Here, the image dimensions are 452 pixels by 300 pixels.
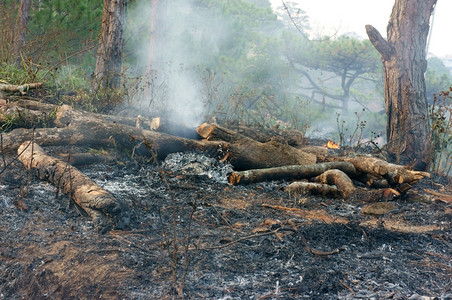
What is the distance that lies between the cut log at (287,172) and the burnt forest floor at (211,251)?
0.66m

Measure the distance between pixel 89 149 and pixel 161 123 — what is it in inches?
44.6

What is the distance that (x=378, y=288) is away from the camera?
2.32 metres

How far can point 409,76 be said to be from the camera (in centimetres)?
694

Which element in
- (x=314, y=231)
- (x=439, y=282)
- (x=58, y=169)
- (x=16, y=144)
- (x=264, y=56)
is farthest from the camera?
(x=264, y=56)

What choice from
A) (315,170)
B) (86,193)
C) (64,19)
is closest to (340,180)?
(315,170)

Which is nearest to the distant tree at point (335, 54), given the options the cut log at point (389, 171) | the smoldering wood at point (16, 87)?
the cut log at point (389, 171)

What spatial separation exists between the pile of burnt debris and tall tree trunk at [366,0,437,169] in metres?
1.24

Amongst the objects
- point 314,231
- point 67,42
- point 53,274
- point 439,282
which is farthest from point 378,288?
point 67,42

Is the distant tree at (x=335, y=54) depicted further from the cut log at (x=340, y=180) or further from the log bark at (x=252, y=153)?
the cut log at (x=340, y=180)

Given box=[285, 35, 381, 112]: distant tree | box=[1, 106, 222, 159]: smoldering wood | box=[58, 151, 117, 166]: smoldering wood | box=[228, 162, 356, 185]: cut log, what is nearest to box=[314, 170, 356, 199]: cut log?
box=[228, 162, 356, 185]: cut log

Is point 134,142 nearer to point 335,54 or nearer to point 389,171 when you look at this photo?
point 389,171

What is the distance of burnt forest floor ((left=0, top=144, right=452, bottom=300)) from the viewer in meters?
2.22

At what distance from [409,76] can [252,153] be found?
3572mm

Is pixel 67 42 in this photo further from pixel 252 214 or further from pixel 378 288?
pixel 378 288
